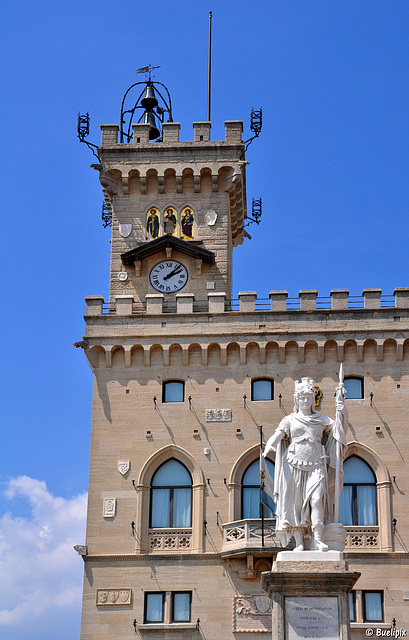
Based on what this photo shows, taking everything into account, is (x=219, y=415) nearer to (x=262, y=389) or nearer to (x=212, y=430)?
(x=212, y=430)

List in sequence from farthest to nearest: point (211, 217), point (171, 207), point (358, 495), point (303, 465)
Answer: point (171, 207), point (211, 217), point (358, 495), point (303, 465)

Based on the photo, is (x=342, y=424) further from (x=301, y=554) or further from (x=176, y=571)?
(x=176, y=571)

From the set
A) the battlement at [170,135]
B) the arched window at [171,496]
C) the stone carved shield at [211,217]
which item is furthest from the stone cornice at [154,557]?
the battlement at [170,135]

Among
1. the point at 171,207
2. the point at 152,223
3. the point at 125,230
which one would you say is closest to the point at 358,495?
the point at 152,223

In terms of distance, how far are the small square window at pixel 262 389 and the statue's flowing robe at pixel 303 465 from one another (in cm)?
2266

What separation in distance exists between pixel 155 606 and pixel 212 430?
6.93 m

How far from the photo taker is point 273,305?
43969 millimetres

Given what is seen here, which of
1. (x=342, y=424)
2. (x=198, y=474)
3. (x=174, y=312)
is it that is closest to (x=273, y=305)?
(x=174, y=312)

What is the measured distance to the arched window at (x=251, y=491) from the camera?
1626 inches

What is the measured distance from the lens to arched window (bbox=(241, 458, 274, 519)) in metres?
41.3

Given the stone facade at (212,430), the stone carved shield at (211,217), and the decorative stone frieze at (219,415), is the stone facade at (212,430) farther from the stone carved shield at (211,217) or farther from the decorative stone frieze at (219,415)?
the stone carved shield at (211,217)

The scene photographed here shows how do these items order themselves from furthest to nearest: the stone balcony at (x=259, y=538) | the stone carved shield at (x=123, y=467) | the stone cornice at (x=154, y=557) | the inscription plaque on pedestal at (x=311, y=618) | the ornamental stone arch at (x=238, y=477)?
the stone carved shield at (x=123, y=467)
the ornamental stone arch at (x=238, y=477)
the stone cornice at (x=154, y=557)
the stone balcony at (x=259, y=538)
the inscription plaque on pedestal at (x=311, y=618)

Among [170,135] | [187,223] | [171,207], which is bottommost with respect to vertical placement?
[187,223]

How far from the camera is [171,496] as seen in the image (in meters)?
41.8
